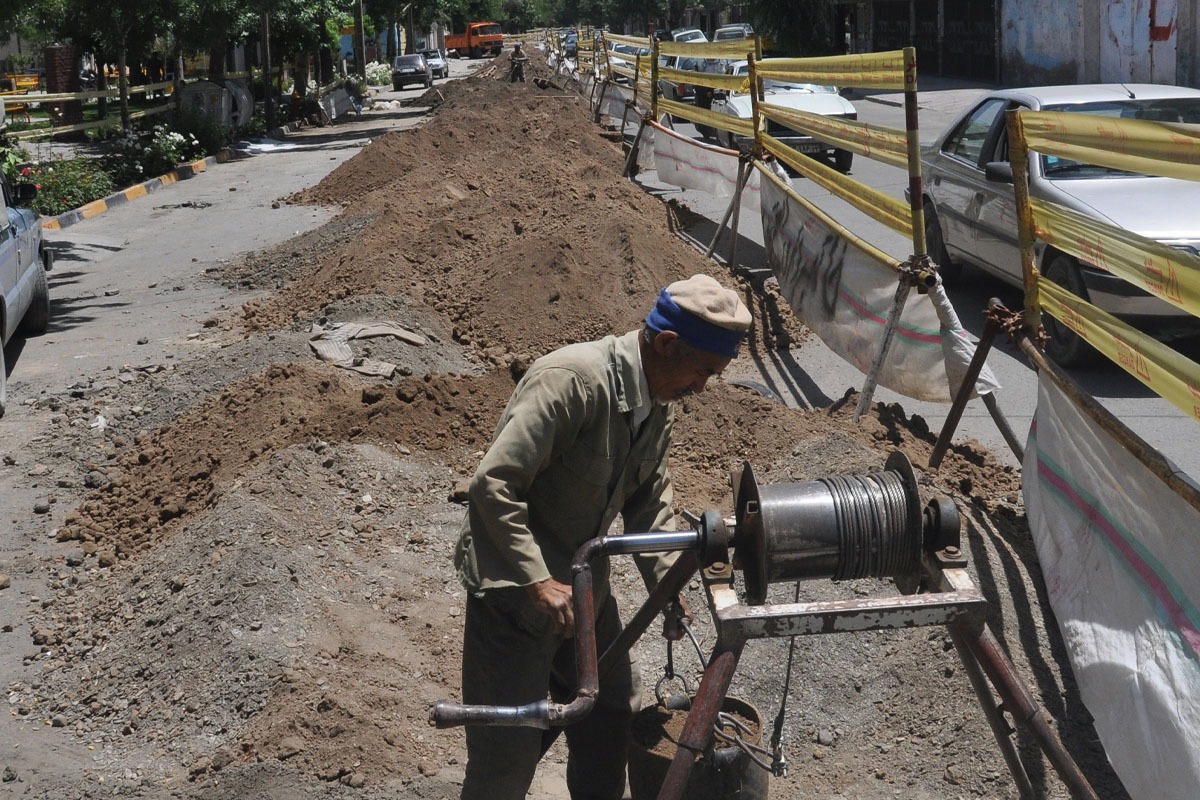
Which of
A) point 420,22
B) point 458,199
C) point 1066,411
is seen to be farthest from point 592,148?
point 420,22

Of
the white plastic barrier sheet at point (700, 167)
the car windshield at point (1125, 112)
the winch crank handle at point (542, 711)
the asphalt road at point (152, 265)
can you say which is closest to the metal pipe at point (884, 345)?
the car windshield at point (1125, 112)

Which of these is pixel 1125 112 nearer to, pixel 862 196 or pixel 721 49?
pixel 862 196

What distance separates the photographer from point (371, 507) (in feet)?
20.3

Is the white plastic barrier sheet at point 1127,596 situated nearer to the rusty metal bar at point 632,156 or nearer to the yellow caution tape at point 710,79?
the yellow caution tape at point 710,79

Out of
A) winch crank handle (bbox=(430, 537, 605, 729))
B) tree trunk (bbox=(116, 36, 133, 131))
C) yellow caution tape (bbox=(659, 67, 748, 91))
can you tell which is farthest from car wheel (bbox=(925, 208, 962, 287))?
tree trunk (bbox=(116, 36, 133, 131))

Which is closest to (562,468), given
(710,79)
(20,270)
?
(20,270)

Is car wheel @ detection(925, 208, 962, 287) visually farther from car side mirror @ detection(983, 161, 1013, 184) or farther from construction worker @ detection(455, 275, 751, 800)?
construction worker @ detection(455, 275, 751, 800)

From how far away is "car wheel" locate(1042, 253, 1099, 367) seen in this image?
7906mm

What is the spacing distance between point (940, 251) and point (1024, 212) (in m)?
6.09

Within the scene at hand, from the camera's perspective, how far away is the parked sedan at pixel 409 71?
179ft

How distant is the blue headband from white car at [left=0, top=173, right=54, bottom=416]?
699 cm

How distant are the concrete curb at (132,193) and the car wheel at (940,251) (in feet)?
42.8

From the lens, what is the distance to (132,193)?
20859mm

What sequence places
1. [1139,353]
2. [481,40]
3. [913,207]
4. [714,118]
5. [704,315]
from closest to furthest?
[704,315] < [1139,353] < [913,207] < [714,118] < [481,40]
